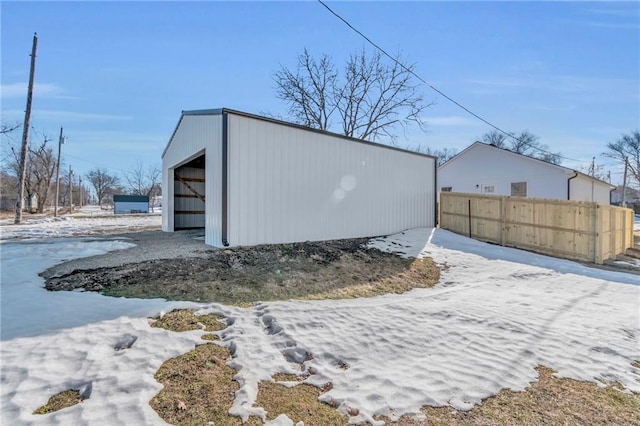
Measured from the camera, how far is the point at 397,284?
230 inches

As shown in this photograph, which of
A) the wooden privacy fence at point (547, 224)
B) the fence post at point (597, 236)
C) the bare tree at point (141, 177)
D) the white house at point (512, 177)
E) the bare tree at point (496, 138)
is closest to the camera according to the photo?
the fence post at point (597, 236)

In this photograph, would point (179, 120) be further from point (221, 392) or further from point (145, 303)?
point (221, 392)

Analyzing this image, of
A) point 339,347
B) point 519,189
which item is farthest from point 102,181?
point 339,347

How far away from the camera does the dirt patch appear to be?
14.6 ft

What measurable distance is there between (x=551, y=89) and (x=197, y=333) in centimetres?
1648

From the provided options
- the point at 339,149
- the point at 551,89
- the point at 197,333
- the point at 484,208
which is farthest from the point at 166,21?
the point at 551,89

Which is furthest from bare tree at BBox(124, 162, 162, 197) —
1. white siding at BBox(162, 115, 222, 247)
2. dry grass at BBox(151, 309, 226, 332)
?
dry grass at BBox(151, 309, 226, 332)

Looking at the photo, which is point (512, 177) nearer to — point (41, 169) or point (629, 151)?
point (629, 151)

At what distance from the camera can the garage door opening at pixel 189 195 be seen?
12.3 m

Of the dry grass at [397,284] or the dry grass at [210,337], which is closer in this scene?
the dry grass at [210,337]

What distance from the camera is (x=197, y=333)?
3.11 metres

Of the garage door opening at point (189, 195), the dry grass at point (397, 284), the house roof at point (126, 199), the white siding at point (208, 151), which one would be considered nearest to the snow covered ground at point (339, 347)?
the dry grass at point (397, 284)

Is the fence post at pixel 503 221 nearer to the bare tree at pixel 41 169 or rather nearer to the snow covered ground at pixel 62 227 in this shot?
the snow covered ground at pixel 62 227

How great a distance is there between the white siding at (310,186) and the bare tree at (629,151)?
3983 centimetres
